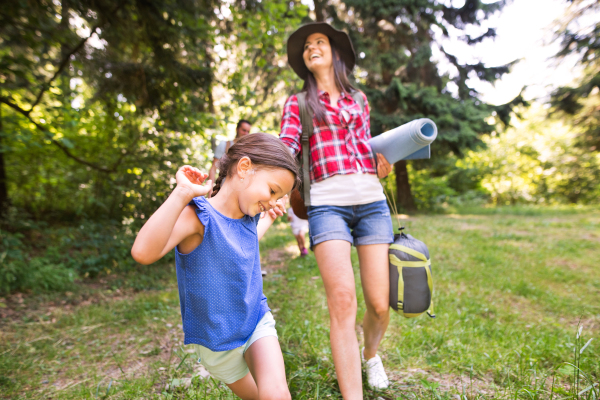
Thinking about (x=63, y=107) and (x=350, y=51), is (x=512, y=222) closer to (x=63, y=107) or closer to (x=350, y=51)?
(x=350, y=51)

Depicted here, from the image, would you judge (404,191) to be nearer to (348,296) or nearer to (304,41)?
(304,41)

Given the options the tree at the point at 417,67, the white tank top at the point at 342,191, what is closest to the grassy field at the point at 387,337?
the white tank top at the point at 342,191

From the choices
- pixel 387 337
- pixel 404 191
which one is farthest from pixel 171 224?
pixel 404 191

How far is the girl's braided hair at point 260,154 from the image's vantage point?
1476mm

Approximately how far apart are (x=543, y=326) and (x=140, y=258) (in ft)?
A: 10.5

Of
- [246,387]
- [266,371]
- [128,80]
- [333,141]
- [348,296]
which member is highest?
[128,80]

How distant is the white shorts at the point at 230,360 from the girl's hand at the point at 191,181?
2.19 feet

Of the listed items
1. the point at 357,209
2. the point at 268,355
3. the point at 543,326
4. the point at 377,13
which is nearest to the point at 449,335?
the point at 543,326

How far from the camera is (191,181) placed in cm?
134

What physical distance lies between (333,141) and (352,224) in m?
0.49

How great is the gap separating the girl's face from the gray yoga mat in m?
0.82

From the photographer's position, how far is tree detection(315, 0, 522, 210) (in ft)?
28.4

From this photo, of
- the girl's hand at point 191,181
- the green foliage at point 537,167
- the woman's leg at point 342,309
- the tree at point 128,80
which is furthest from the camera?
the green foliage at point 537,167

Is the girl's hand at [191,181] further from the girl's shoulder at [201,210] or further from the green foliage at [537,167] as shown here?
the green foliage at [537,167]
